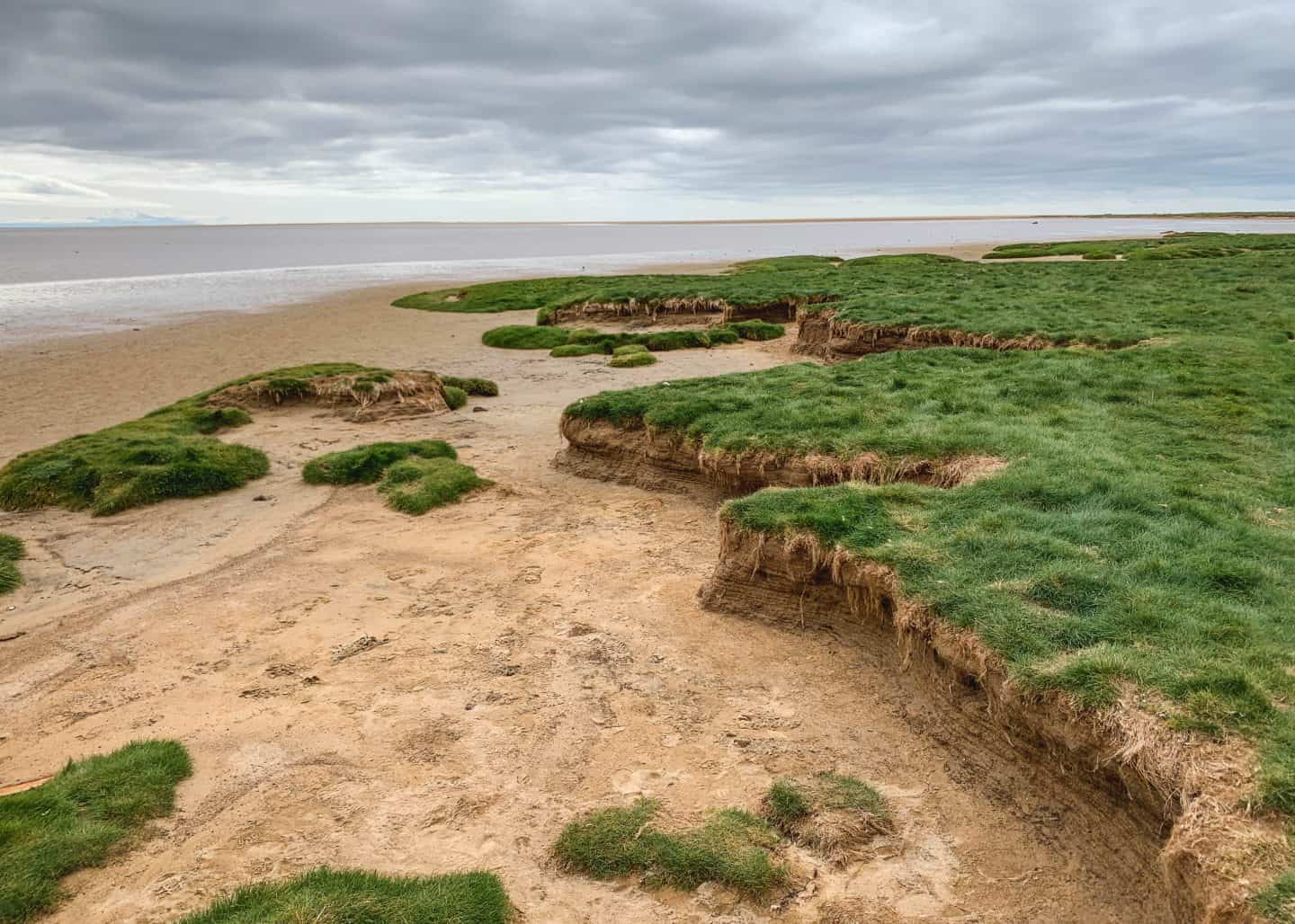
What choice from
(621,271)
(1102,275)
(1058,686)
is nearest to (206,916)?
(1058,686)

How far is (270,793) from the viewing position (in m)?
5.99

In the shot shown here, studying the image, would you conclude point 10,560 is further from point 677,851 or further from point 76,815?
point 677,851

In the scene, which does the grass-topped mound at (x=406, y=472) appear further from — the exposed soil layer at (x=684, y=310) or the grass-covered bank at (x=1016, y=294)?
the exposed soil layer at (x=684, y=310)

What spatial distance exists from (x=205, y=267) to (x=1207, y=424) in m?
82.2

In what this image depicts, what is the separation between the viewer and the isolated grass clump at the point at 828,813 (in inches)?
210

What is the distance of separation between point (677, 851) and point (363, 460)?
1005cm

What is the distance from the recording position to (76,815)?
5.46m

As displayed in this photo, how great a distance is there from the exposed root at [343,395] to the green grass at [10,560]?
22.9ft

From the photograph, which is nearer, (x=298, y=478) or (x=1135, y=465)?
(x=1135, y=465)

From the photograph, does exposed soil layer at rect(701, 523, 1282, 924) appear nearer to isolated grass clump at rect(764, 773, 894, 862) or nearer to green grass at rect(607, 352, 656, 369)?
isolated grass clump at rect(764, 773, 894, 862)

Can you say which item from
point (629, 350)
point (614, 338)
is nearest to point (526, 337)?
point (614, 338)

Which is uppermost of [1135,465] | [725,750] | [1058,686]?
[1135,465]

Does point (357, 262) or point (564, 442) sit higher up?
point (357, 262)

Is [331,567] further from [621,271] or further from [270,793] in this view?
[621,271]
